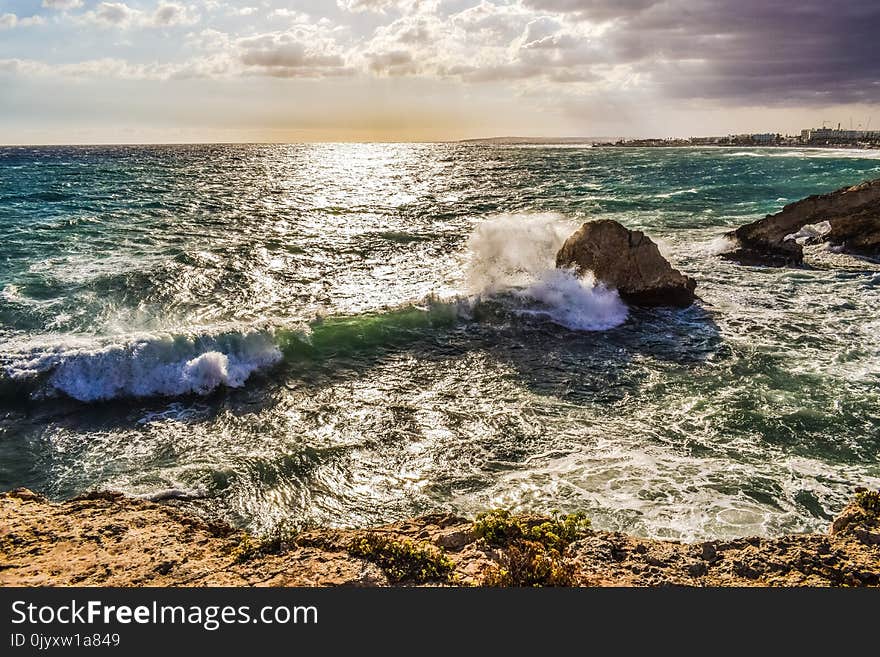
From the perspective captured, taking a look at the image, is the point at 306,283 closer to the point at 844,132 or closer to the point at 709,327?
the point at 709,327

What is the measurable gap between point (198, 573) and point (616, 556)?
398 cm

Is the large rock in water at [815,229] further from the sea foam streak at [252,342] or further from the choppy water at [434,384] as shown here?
the sea foam streak at [252,342]

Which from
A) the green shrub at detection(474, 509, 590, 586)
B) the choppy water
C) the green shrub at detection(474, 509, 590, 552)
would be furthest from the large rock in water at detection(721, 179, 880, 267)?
the green shrub at detection(474, 509, 590, 586)

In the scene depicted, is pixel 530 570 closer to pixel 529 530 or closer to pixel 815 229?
pixel 529 530

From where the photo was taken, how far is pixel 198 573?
486 centimetres

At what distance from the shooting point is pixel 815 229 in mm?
21938

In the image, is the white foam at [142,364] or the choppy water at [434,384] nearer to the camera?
the choppy water at [434,384]

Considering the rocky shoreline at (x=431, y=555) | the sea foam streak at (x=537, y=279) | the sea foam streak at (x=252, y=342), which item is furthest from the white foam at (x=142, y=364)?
the sea foam streak at (x=537, y=279)

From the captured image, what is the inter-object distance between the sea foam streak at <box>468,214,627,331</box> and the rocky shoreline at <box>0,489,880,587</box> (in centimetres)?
925

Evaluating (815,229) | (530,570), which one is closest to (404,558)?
(530,570)

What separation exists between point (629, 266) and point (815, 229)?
1211cm

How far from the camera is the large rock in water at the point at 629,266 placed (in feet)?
50.9

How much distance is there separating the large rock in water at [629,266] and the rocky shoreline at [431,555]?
10.4 metres

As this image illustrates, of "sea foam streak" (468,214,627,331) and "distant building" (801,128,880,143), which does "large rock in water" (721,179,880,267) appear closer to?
"sea foam streak" (468,214,627,331)
